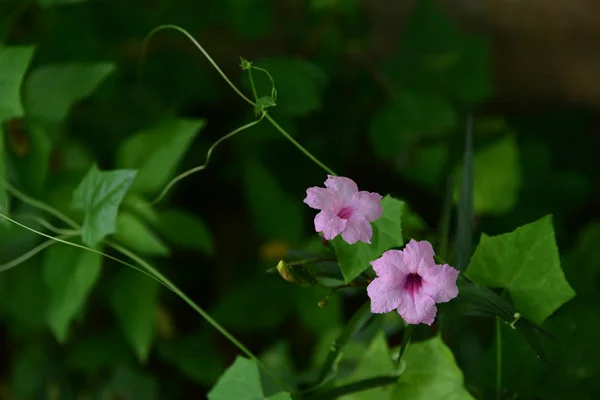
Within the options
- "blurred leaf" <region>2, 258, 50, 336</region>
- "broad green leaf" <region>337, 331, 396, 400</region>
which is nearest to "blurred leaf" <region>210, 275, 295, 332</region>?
"blurred leaf" <region>2, 258, 50, 336</region>

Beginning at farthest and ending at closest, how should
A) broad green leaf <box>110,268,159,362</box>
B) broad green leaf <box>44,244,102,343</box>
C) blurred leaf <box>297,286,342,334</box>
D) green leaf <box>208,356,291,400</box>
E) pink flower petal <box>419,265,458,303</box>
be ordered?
blurred leaf <box>297,286,342,334</box>
broad green leaf <box>110,268,159,362</box>
broad green leaf <box>44,244,102,343</box>
green leaf <box>208,356,291,400</box>
pink flower petal <box>419,265,458,303</box>

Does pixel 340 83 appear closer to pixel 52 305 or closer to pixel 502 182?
pixel 502 182

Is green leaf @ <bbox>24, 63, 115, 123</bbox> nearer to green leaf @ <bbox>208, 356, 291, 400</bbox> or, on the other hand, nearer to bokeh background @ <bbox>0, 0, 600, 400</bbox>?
bokeh background @ <bbox>0, 0, 600, 400</bbox>

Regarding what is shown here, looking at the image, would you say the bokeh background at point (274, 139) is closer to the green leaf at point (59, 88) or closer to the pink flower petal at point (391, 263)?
the green leaf at point (59, 88)

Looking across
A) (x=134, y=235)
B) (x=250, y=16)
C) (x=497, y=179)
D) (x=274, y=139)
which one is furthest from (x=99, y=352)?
(x=497, y=179)

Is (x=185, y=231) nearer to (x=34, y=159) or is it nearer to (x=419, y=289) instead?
(x=34, y=159)

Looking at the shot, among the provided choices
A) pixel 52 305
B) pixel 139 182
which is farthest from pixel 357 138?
pixel 52 305
